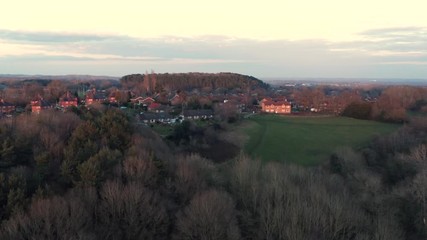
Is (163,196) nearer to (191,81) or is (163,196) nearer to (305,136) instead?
(305,136)

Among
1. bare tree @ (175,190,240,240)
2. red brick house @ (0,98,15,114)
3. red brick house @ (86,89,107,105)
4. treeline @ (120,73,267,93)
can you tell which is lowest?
bare tree @ (175,190,240,240)

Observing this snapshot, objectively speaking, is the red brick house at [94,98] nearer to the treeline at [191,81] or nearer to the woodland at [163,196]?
the treeline at [191,81]

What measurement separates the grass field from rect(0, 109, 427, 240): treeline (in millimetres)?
8475

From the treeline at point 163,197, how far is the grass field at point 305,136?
334 inches

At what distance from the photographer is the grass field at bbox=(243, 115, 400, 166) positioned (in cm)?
3306

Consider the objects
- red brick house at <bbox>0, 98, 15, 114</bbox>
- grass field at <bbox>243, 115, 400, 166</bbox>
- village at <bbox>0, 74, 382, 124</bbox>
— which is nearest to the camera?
grass field at <bbox>243, 115, 400, 166</bbox>

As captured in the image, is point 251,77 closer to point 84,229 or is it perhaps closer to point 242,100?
point 242,100

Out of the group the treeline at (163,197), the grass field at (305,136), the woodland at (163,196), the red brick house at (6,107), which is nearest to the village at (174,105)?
the red brick house at (6,107)

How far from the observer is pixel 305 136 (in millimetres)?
39219

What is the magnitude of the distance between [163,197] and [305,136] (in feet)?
79.3

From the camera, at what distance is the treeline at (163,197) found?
14086mm

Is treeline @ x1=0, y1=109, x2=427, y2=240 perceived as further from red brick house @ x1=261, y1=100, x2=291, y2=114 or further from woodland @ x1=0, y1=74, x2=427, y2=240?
red brick house @ x1=261, y1=100, x2=291, y2=114

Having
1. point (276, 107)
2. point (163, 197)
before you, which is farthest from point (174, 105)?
point (163, 197)

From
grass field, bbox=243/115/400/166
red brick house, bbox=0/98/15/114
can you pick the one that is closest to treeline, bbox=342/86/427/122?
grass field, bbox=243/115/400/166
